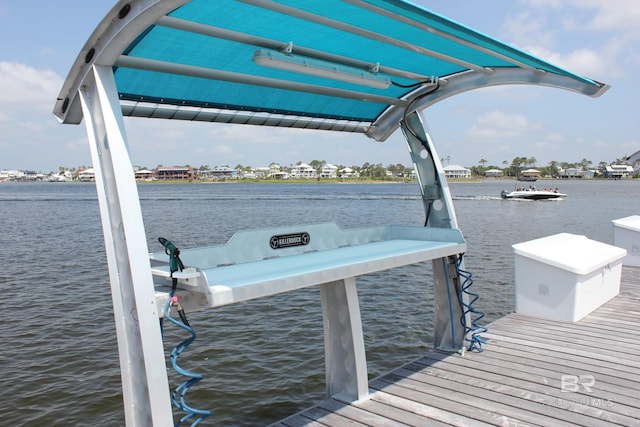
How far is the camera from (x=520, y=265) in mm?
6891

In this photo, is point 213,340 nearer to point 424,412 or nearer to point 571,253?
point 424,412

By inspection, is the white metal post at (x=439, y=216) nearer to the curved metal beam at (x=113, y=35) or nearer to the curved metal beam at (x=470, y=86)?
the curved metal beam at (x=470, y=86)

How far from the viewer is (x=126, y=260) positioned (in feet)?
9.90

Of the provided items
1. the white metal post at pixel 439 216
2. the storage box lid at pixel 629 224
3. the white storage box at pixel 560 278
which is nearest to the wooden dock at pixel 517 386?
the white metal post at pixel 439 216

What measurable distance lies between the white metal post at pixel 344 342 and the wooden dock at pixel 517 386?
16 cm

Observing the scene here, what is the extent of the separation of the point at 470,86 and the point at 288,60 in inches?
92.6

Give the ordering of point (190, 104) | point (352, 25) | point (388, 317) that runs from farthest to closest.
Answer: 1. point (388, 317)
2. point (190, 104)
3. point (352, 25)

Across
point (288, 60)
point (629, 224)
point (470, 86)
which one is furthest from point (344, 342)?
point (629, 224)

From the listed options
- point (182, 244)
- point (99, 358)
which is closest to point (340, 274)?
point (99, 358)

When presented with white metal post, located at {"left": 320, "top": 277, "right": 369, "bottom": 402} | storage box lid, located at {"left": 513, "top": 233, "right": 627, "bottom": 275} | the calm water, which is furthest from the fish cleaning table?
the calm water

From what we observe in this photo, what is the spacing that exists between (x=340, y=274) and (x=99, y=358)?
7463mm

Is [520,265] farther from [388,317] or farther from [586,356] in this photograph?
[388,317]

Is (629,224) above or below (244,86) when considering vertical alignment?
below

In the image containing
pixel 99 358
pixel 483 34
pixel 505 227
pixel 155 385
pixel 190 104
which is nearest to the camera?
pixel 155 385
